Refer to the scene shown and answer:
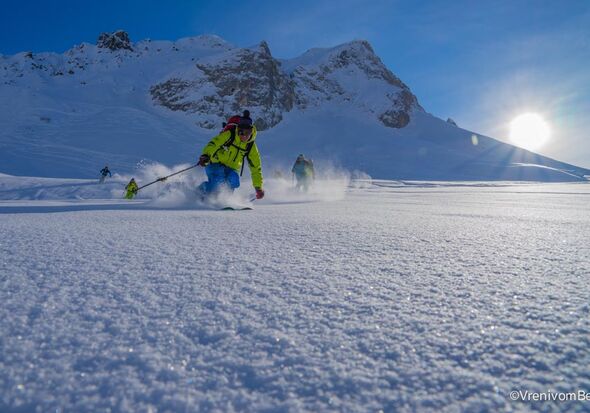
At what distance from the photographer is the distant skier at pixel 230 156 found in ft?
17.1

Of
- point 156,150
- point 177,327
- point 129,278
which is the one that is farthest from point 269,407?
point 156,150

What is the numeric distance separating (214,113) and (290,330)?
61.8 meters

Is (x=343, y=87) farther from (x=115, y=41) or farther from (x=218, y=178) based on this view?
(x=218, y=178)

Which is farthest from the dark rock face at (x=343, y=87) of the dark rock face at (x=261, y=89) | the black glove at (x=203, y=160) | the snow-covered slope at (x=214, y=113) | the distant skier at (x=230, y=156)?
the black glove at (x=203, y=160)

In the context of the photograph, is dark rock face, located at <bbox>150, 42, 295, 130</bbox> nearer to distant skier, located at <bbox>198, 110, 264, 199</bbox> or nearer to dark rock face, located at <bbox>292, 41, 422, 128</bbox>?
dark rock face, located at <bbox>292, 41, 422, 128</bbox>

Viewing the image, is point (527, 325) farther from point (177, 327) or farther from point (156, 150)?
point (156, 150)

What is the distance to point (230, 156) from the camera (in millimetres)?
5438

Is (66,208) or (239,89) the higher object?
(239,89)

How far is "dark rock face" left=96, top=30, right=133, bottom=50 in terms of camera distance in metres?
71.2

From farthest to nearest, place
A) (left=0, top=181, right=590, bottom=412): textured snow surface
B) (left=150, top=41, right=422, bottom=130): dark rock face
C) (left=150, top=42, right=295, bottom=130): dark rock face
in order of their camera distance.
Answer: (left=150, top=41, right=422, bottom=130): dark rock face < (left=150, top=42, right=295, bottom=130): dark rock face < (left=0, top=181, right=590, bottom=412): textured snow surface

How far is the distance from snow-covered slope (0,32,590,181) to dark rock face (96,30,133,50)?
8.2 inches

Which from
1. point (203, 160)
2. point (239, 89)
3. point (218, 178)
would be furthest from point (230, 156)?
point (239, 89)

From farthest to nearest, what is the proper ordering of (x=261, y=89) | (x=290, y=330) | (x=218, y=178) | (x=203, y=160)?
(x=261, y=89) < (x=218, y=178) < (x=203, y=160) < (x=290, y=330)

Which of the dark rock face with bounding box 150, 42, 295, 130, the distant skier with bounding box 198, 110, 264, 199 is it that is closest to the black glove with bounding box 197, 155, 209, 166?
the distant skier with bounding box 198, 110, 264, 199
